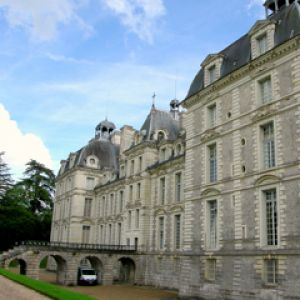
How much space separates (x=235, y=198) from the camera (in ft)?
59.4

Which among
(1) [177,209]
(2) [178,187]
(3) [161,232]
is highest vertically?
(2) [178,187]

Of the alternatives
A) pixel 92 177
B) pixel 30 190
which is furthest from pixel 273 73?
pixel 30 190

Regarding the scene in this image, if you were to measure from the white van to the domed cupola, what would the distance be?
20263 millimetres

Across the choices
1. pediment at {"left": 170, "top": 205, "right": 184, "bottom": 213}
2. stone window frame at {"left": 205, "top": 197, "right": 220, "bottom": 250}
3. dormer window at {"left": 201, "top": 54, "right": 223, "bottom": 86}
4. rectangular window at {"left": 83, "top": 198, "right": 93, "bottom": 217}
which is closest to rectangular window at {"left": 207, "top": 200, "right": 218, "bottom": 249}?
stone window frame at {"left": 205, "top": 197, "right": 220, "bottom": 250}

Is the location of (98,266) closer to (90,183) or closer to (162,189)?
(162,189)

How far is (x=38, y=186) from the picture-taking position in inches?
2098

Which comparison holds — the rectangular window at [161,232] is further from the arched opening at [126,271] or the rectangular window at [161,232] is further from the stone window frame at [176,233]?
the arched opening at [126,271]

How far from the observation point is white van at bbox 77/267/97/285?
29219mm

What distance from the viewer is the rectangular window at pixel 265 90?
17797 mm

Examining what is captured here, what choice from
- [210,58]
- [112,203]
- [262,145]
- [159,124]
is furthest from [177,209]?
[112,203]

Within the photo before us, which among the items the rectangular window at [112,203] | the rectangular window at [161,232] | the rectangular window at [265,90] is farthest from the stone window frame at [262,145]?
the rectangular window at [112,203]

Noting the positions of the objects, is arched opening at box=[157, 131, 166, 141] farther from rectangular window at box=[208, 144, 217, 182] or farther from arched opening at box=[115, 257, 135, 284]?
rectangular window at box=[208, 144, 217, 182]

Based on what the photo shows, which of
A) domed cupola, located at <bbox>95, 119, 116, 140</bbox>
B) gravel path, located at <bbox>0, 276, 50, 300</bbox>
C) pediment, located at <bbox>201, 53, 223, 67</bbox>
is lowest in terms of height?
gravel path, located at <bbox>0, 276, 50, 300</bbox>

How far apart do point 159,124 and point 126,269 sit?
12.2 m
